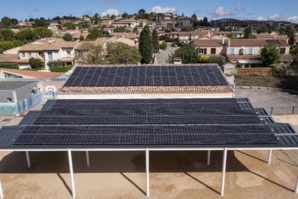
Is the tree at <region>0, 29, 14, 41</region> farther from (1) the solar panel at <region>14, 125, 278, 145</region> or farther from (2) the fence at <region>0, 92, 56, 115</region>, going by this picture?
(1) the solar panel at <region>14, 125, 278, 145</region>

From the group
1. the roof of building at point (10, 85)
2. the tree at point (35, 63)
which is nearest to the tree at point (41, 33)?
the tree at point (35, 63)

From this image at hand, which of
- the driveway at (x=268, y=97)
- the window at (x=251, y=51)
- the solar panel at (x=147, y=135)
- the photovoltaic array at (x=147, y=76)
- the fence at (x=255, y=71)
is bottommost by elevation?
the driveway at (x=268, y=97)

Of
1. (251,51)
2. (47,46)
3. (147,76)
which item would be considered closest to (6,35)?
(47,46)

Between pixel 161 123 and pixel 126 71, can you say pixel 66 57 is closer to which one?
pixel 126 71

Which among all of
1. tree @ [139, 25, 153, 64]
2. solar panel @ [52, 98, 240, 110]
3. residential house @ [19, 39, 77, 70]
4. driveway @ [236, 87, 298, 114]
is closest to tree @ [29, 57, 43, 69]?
residential house @ [19, 39, 77, 70]

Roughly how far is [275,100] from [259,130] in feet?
82.7

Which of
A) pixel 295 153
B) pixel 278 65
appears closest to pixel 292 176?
pixel 295 153

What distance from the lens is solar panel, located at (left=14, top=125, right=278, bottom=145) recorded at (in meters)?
15.2

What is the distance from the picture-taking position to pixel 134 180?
17969 millimetres

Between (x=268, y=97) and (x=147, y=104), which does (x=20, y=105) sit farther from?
(x=268, y=97)

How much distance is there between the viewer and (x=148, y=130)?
16484 mm

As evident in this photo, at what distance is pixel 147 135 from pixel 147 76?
11767 mm

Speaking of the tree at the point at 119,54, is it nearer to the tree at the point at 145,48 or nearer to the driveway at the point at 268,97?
the tree at the point at 145,48

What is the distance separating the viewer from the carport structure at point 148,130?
594 inches
